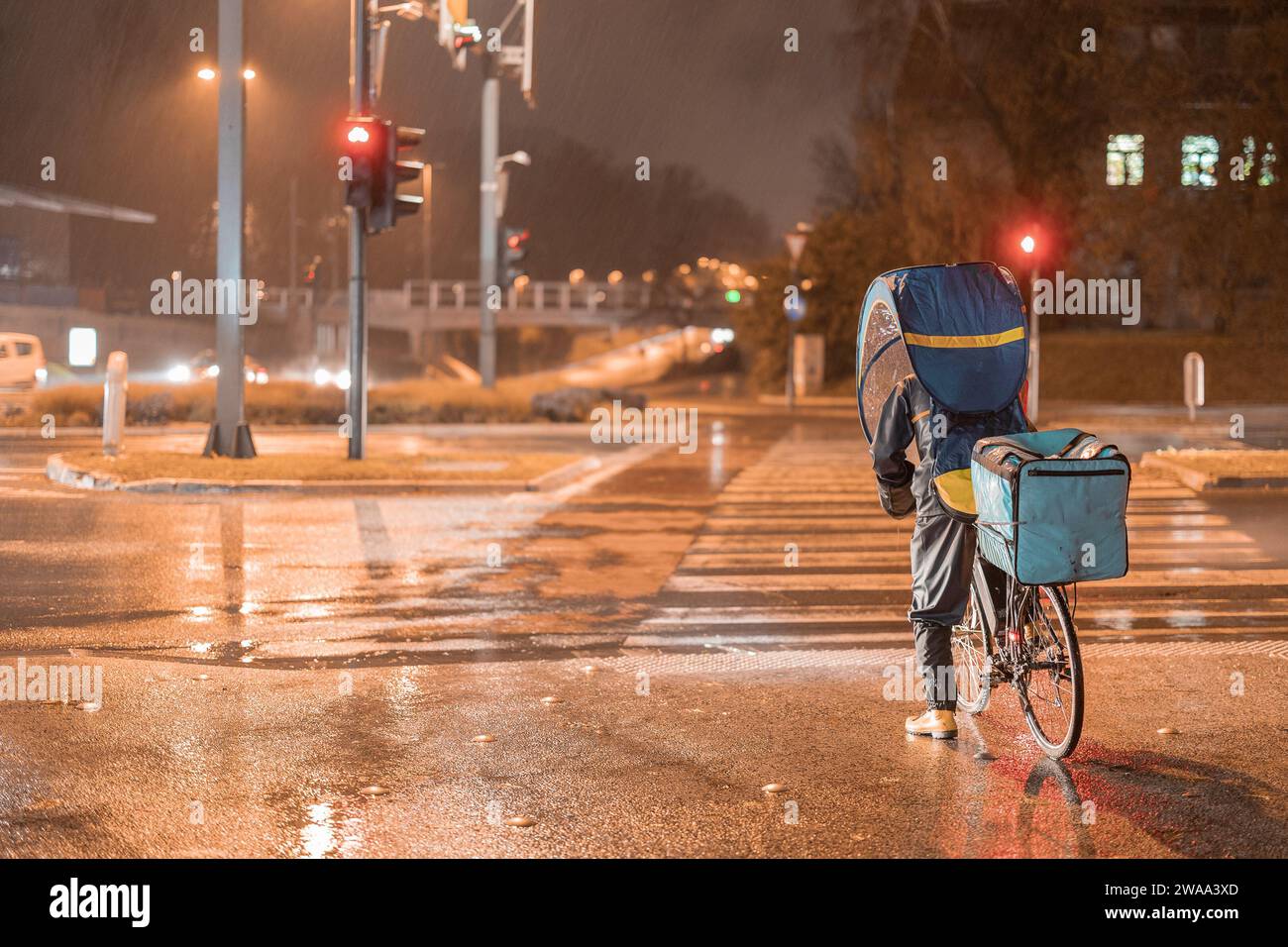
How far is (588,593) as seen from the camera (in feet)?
33.7

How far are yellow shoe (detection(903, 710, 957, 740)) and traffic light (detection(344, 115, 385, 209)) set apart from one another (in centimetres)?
1332

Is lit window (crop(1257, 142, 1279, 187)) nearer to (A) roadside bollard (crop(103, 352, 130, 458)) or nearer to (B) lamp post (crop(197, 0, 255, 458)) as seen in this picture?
(B) lamp post (crop(197, 0, 255, 458))

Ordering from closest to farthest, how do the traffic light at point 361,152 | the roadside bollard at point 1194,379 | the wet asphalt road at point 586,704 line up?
the wet asphalt road at point 586,704 < the traffic light at point 361,152 < the roadside bollard at point 1194,379

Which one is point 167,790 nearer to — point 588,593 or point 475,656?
point 475,656

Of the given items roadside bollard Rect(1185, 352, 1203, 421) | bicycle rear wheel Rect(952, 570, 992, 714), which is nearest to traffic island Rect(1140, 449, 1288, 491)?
roadside bollard Rect(1185, 352, 1203, 421)

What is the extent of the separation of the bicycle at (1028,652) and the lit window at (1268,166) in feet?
49.0

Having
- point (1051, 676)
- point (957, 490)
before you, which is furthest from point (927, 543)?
point (1051, 676)
